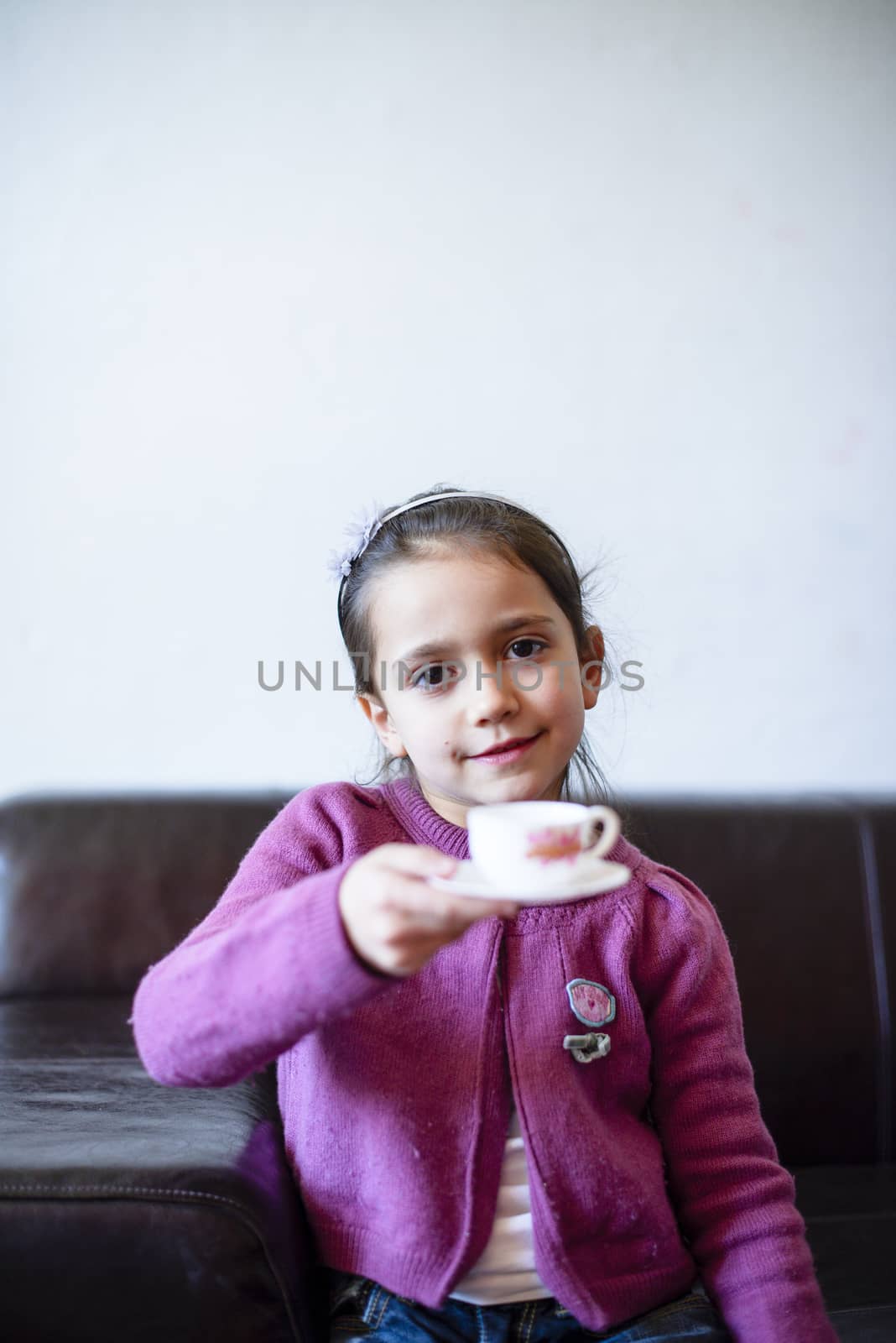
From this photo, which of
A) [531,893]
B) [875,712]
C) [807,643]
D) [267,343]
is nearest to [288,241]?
[267,343]

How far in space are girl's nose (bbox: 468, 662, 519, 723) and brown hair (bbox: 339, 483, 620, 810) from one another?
0.42 ft

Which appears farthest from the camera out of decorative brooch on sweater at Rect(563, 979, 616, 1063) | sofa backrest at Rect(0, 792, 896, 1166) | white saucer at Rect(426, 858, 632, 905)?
sofa backrest at Rect(0, 792, 896, 1166)

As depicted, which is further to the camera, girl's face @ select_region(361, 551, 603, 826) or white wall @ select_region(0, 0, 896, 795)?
white wall @ select_region(0, 0, 896, 795)

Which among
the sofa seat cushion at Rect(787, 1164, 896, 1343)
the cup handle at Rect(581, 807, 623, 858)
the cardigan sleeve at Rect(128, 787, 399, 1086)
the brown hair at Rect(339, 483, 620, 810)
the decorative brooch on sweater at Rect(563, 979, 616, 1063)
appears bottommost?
the sofa seat cushion at Rect(787, 1164, 896, 1343)

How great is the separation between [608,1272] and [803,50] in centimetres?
205

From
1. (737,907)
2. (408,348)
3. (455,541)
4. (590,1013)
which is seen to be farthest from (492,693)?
(408,348)

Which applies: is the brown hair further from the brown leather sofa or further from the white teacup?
the brown leather sofa

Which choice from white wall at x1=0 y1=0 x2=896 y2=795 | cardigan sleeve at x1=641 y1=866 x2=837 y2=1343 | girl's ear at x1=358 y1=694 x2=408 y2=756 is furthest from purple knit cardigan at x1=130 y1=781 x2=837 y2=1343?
white wall at x1=0 y1=0 x2=896 y2=795

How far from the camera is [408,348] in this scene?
6.00ft

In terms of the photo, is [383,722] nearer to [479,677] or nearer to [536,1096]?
[479,677]

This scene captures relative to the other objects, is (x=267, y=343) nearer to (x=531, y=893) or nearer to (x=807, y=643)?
(x=807, y=643)

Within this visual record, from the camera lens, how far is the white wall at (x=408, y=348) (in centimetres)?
180

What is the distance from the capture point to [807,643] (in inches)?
75.5

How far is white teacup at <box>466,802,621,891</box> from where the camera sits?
672 millimetres
